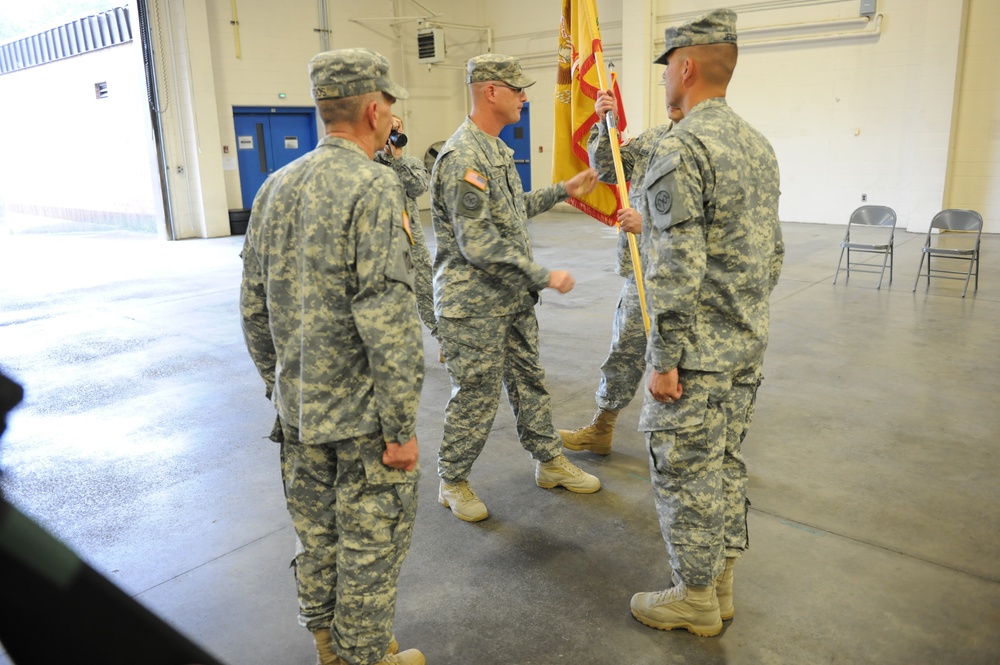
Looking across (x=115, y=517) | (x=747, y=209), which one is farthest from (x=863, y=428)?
(x=115, y=517)

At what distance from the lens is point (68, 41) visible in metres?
14.3

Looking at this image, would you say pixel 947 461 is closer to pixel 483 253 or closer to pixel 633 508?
pixel 633 508

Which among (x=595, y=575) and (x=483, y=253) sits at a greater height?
(x=483, y=253)

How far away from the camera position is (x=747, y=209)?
84.6 inches

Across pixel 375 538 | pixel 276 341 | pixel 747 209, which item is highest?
pixel 747 209

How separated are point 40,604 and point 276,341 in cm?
142

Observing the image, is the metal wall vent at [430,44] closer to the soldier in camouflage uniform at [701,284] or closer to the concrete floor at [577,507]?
the concrete floor at [577,507]

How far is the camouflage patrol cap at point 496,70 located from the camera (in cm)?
289

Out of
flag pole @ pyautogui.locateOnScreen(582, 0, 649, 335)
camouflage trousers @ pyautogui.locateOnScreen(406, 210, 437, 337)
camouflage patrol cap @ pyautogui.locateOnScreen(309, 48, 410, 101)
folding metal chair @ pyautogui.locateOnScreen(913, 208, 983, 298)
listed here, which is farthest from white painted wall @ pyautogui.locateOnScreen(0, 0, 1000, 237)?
camouflage patrol cap @ pyautogui.locateOnScreen(309, 48, 410, 101)

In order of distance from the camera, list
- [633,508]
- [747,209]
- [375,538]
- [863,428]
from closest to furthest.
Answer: [375,538], [747,209], [633,508], [863,428]

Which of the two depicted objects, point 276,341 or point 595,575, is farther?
point 595,575

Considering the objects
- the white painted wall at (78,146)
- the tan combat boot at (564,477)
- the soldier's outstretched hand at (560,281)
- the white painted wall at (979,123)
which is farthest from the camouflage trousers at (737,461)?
the white painted wall at (78,146)

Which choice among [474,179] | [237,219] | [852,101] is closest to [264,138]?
[237,219]

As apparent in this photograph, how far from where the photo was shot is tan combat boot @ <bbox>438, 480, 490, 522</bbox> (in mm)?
3115
